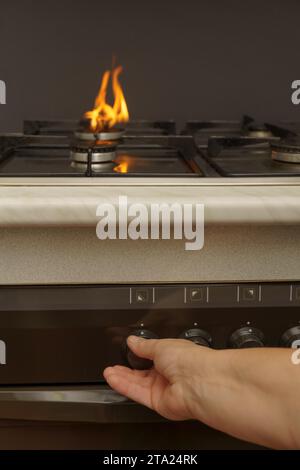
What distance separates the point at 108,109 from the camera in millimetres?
Answer: 1104

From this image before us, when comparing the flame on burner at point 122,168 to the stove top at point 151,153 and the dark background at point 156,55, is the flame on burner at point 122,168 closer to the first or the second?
the stove top at point 151,153

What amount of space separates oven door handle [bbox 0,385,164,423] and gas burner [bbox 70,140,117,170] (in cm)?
32

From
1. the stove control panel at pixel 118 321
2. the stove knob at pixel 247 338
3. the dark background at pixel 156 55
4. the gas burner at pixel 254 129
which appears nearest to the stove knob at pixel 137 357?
the stove control panel at pixel 118 321

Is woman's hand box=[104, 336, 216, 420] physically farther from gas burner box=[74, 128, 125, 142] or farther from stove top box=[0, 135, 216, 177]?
gas burner box=[74, 128, 125, 142]

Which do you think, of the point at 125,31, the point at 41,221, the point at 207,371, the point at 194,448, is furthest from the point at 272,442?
→ the point at 125,31

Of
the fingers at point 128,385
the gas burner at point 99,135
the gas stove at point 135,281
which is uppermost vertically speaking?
the gas burner at point 99,135

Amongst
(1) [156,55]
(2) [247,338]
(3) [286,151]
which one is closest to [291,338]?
(2) [247,338]

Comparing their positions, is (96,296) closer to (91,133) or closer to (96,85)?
(91,133)

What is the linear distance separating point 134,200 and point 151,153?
13.7 inches

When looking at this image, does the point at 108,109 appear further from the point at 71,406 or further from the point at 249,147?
the point at 71,406

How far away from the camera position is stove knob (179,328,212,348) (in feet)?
2.41

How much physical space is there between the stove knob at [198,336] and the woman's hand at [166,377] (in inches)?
1.6

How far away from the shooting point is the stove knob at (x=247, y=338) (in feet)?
2.38

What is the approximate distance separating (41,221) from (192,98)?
650mm
